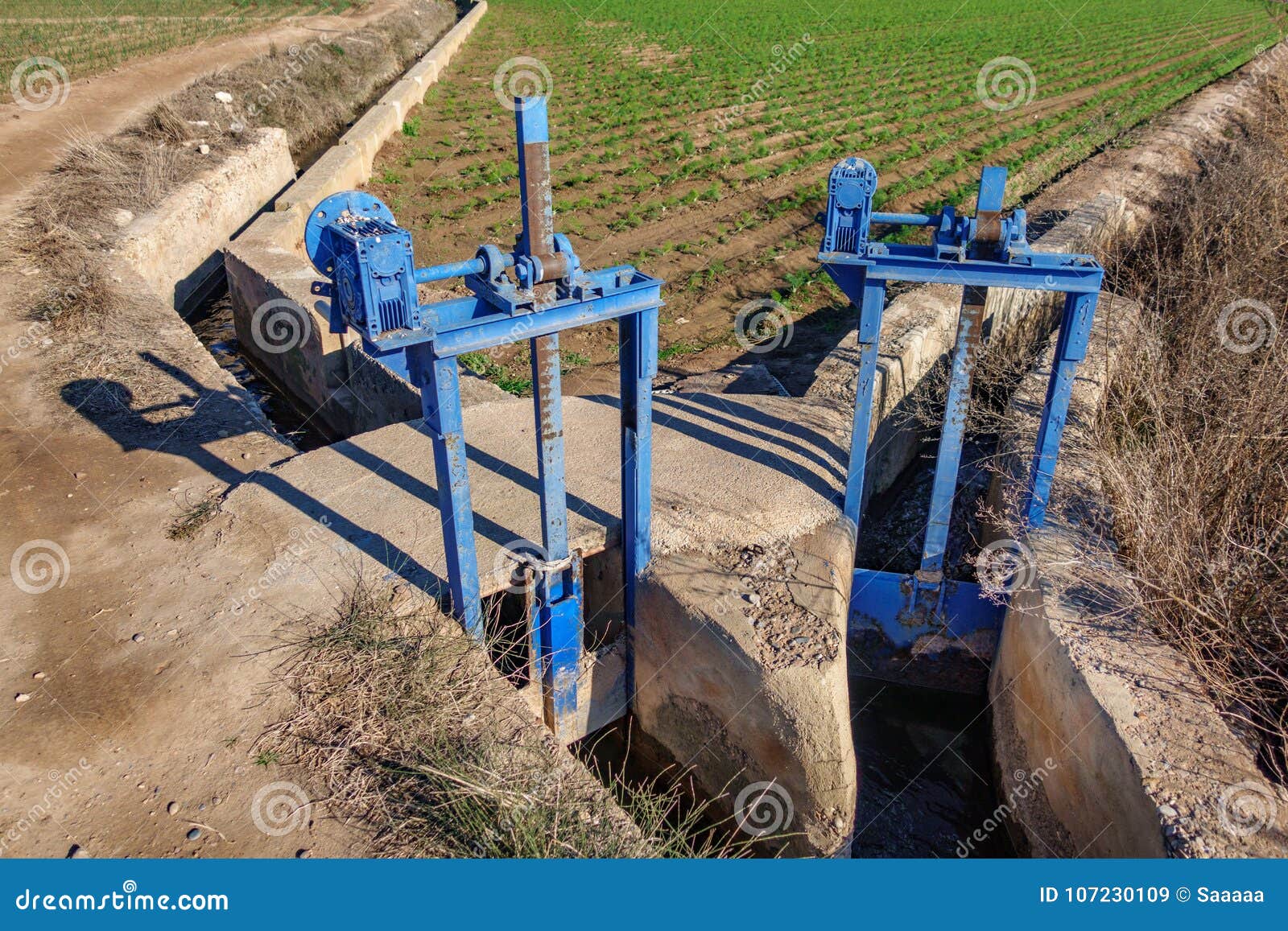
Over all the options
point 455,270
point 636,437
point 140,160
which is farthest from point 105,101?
point 636,437

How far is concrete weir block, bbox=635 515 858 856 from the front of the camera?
4926mm

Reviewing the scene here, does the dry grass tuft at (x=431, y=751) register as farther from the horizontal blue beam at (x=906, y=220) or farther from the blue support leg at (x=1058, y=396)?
the horizontal blue beam at (x=906, y=220)

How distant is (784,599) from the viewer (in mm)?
5211

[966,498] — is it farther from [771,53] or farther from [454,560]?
[771,53]

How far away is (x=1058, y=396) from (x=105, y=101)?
17.5 metres

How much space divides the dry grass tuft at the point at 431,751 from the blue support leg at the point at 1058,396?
2633mm

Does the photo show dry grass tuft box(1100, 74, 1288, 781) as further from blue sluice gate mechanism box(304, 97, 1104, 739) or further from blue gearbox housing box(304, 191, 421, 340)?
blue gearbox housing box(304, 191, 421, 340)

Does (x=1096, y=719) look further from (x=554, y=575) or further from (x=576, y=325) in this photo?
(x=576, y=325)

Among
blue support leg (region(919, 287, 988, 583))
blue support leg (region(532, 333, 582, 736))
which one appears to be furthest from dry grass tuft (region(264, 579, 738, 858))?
blue support leg (region(919, 287, 988, 583))

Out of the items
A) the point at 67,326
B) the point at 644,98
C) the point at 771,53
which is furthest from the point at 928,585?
the point at 771,53

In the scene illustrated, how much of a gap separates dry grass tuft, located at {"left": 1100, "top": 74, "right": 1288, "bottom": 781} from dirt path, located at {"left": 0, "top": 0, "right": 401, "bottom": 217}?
11876mm

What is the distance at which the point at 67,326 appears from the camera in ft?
27.6

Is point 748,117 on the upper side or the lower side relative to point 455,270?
lower

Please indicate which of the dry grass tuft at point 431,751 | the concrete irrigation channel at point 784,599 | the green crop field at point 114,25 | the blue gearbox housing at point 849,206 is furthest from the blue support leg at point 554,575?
the green crop field at point 114,25
